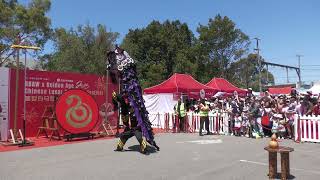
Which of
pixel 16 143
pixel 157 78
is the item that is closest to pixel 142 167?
pixel 16 143

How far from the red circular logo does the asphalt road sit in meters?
1.98

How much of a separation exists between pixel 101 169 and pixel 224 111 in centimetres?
1011

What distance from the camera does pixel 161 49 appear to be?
172ft

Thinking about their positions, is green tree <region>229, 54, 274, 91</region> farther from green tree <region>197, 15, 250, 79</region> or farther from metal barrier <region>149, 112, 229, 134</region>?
metal barrier <region>149, 112, 229, 134</region>

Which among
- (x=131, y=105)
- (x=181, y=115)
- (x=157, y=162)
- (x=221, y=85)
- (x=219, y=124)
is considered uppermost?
(x=221, y=85)

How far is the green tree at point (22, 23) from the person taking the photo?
32844 millimetres

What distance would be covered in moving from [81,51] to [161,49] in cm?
1428

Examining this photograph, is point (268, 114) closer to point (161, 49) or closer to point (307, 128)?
point (307, 128)

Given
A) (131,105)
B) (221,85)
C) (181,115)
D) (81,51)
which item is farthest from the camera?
(81,51)

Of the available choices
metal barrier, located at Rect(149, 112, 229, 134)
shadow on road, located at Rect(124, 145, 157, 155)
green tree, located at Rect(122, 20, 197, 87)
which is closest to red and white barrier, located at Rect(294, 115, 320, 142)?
metal barrier, located at Rect(149, 112, 229, 134)

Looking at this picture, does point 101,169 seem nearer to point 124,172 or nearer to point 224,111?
point 124,172

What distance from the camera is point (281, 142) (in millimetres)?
14945

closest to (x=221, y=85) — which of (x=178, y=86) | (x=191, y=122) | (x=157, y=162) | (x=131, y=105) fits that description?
(x=178, y=86)

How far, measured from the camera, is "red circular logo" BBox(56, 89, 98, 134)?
1620 cm
